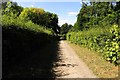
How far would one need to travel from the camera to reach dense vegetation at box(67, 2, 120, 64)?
1370 centimetres

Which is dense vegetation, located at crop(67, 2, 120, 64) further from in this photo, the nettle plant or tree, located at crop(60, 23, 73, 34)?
tree, located at crop(60, 23, 73, 34)

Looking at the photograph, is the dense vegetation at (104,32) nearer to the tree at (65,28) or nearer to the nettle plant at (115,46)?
the nettle plant at (115,46)

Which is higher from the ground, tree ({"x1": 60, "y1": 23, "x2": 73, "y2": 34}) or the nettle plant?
tree ({"x1": 60, "y1": 23, "x2": 73, "y2": 34})

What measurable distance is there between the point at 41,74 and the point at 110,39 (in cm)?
581

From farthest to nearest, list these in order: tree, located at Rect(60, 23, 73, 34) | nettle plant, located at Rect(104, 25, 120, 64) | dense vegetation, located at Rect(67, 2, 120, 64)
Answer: tree, located at Rect(60, 23, 73, 34), dense vegetation, located at Rect(67, 2, 120, 64), nettle plant, located at Rect(104, 25, 120, 64)

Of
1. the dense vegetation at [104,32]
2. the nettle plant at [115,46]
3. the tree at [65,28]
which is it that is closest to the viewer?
the nettle plant at [115,46]

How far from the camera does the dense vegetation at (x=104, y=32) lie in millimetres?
13695

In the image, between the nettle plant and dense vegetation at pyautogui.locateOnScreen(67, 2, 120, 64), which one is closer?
the nettle plant

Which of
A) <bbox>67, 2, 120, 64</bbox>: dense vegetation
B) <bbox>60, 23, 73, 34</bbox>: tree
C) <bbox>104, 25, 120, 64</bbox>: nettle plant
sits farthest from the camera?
<bbox>60, 23, 73, 34</bbox>: tree

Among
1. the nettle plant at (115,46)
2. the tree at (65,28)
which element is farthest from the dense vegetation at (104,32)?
the tree at (65,28)

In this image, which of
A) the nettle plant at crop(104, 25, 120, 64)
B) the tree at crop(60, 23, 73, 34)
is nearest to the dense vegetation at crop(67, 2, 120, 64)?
the nettle plant at crop(104, 25, 120, 64)

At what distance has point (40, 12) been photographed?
74.1 m

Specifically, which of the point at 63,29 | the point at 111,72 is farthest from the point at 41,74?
the point at 63,29

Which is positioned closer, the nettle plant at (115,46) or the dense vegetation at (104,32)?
the nettle plant at (115,46)
